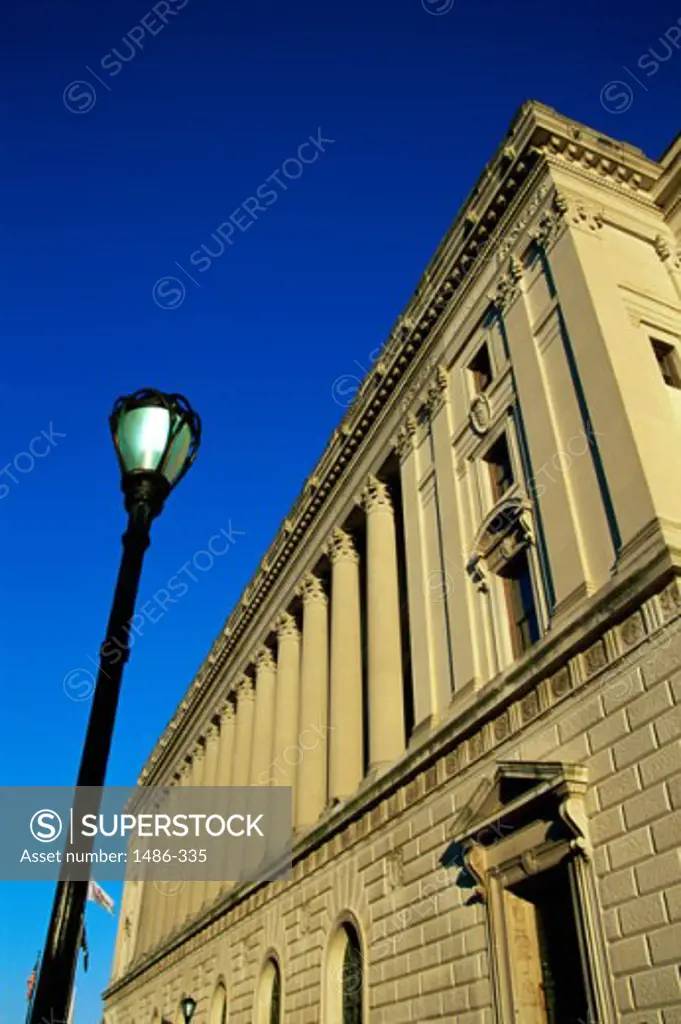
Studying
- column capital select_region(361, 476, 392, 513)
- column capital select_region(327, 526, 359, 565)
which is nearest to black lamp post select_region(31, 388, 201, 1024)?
column capital select_region(361, 476, 392, 513)

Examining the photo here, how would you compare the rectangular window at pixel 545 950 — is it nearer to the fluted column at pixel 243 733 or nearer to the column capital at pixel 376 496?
the column capital at pixel 376 496

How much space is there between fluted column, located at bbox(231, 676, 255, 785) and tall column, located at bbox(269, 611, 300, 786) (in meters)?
3.49

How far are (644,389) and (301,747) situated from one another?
55.5ft

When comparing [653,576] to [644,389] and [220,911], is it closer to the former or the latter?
[644,389]

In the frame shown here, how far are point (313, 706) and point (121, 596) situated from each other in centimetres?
2225

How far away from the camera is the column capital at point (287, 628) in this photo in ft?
104

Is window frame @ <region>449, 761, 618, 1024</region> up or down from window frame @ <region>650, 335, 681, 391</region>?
down

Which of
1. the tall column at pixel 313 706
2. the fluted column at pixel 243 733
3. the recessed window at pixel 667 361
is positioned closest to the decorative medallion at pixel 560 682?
the recessed window at pixel 667 361

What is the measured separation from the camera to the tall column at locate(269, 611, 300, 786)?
2788 centimetres

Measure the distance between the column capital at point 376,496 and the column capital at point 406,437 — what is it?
1649mm

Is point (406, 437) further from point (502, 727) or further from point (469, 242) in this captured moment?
point (502, 727)

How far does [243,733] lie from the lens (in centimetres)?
3488

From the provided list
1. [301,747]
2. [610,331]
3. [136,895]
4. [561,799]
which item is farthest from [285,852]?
[136,895]

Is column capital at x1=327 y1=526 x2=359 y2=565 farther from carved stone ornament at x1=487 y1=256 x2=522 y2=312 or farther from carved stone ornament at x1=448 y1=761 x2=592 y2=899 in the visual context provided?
carved stone ornament at x1=448 y1=761 x2=592 y2=899
